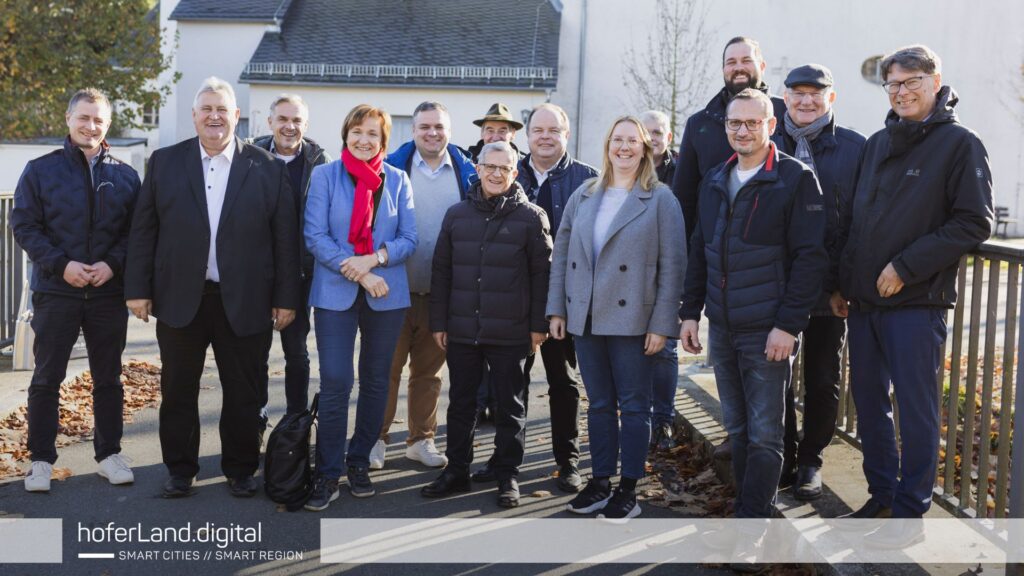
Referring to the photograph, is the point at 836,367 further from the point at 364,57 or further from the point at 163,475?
the point at 364,57

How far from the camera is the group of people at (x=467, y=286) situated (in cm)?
492

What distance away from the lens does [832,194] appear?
5.28 m

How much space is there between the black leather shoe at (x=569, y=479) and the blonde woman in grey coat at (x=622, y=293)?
36 cm

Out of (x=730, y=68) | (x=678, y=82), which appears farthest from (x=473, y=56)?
(x=730, y=68)

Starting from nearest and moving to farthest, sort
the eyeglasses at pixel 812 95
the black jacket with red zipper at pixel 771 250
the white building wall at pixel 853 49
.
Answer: the black jacket with red zipper at pixel 771 250
the eyeglasses at pixel 812 95
the white building wall at pixel 853 49

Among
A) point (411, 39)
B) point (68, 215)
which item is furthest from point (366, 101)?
point (68, 215)

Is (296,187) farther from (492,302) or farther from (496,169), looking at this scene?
(492,302)

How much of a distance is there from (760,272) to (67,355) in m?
3.93

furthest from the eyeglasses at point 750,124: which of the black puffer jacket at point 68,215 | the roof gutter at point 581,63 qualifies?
the roof gutter at point 581,63

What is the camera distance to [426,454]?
647 cm

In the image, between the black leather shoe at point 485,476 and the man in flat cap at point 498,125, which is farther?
the man in flat cap at point 498,125

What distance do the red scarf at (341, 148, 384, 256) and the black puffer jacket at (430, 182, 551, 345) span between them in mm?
431
